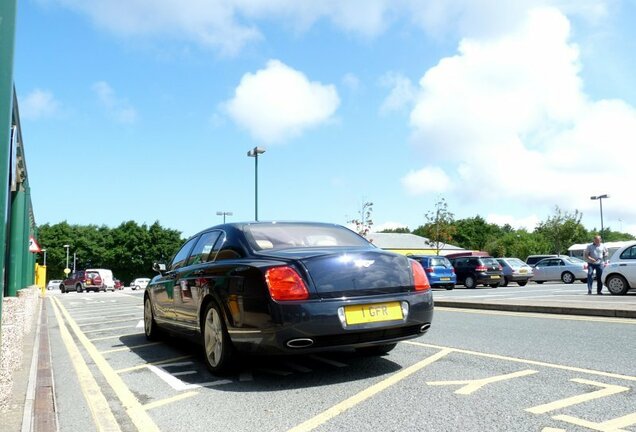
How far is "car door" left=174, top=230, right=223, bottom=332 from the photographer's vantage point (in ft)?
18.7

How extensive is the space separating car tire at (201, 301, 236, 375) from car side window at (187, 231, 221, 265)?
68cm

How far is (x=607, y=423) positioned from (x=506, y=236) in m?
117

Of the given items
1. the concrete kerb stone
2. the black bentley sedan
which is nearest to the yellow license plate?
the black bentley sedan

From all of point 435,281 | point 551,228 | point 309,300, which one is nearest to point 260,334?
point 309,300

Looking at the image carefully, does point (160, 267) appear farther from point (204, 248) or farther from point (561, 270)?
point (561, 270)

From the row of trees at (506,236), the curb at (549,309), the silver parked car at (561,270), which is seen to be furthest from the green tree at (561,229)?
the curb at (549,309)

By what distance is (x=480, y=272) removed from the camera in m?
24.5

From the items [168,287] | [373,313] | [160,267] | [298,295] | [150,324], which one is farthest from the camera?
[150,324]

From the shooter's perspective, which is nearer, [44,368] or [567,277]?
[44,368]

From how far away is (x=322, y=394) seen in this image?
4.29m

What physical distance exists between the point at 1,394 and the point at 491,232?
122404 millimetres

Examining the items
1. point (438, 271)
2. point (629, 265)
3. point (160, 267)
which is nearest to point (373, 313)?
point (160, 267)

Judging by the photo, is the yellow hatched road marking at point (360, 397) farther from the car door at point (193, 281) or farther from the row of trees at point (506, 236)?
the row of trees at point (506, 236)

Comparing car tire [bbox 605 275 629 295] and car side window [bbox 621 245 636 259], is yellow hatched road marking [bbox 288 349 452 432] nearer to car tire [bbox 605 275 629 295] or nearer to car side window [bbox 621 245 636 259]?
car tire [bbox 605 275 629 295]
